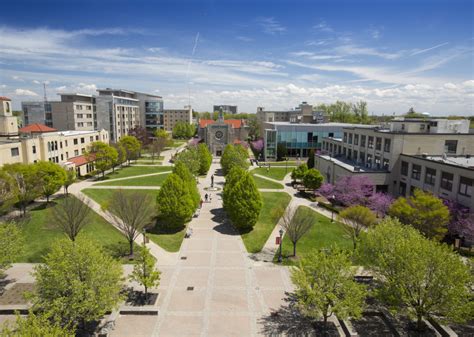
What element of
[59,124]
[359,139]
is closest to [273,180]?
[359,139]

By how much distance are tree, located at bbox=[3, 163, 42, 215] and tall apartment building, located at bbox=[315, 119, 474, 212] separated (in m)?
42.7

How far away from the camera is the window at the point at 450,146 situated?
43938 mm

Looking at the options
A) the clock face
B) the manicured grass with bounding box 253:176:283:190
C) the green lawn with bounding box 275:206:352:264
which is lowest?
the green lawn with bounding box 275:206:352:264

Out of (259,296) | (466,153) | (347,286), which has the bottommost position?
(259,296)

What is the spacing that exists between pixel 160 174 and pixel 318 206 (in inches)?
1389

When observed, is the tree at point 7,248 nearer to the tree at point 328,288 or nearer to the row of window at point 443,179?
the tree at point 328,288

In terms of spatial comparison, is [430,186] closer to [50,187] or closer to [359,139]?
[359,139]

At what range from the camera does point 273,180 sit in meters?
62.1

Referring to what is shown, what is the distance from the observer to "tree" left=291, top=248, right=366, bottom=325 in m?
16.8

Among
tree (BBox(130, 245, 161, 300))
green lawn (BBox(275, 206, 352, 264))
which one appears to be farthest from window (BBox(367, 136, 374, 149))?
tree (BBox(130, 245, 161, 300))

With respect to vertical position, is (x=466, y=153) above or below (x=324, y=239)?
above

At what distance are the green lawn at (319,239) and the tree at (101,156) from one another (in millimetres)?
40474

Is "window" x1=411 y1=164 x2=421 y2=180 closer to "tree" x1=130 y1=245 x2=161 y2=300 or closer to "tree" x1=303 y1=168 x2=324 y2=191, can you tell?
"tree" x1=303 y1=168 x2=324 y2=191

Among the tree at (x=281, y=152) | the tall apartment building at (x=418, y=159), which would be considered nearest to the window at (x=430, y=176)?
the tall apartment building at (x=418, y=159)
